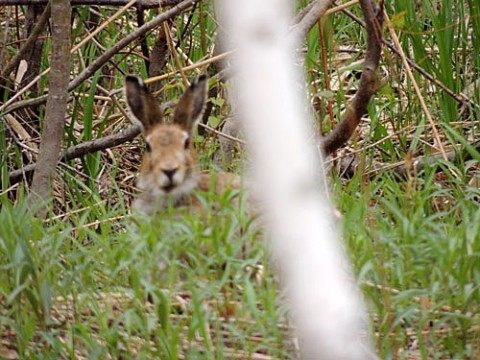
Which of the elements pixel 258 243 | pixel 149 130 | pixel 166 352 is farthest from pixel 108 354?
pixel 149 130

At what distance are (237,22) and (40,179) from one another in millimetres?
3801

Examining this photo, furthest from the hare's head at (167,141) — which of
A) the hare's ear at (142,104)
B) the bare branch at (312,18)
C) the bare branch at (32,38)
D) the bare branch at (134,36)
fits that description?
the bare branch at (32,38)

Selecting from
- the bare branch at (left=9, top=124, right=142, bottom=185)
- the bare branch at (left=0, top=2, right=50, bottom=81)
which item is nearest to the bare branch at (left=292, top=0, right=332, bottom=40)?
the bare branch at (left=9, top=124, right=142, bottom=185)

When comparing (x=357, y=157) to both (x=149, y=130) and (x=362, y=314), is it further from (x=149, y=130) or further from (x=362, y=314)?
(x=362, y=314)

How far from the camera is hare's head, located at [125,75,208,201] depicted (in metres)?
4.70

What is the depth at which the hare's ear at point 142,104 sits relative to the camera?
5.07 meters

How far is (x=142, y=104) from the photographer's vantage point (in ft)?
16.7

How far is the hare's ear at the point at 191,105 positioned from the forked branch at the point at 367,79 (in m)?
0.69

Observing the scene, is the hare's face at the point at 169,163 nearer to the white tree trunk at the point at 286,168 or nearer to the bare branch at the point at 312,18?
the bare branch at the point at 312,18

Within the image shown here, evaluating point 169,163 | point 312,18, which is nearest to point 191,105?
point 169,163

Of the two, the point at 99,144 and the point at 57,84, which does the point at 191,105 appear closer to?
the point at 57,84

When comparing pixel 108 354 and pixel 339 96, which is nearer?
pixel 108 354

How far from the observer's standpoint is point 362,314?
366 cm

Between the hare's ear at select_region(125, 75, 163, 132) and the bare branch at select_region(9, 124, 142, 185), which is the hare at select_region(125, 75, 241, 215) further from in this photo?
the bare branch at select_region(9, 124, 142, 185)
